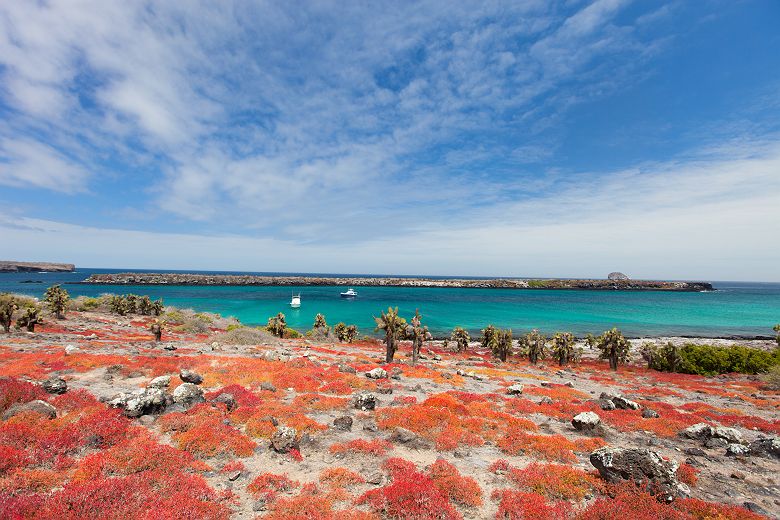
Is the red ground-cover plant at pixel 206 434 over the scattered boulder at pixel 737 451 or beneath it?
over

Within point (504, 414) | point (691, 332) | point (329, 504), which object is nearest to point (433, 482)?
point (329, 504)

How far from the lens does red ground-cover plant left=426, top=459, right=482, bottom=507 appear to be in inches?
417

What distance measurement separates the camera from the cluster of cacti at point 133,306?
72.1m

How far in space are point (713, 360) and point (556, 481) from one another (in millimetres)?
54375

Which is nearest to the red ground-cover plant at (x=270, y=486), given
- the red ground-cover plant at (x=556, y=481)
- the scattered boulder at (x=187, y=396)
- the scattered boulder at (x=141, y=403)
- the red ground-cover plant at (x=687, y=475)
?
the red ground-cover plant at (x=556, y=481)

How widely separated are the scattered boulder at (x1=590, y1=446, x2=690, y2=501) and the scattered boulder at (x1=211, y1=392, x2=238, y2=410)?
17363mm

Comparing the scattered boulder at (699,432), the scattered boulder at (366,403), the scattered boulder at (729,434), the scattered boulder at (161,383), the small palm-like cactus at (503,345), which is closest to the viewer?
the scattered boulder at (729,434)

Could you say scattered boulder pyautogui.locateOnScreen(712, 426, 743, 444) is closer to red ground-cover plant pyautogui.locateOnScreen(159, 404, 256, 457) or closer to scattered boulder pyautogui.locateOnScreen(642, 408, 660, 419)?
scattered boulder pyautogui.locateOnScreen(642, 408, 660, 419)

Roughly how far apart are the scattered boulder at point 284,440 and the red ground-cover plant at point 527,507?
26.7 ft

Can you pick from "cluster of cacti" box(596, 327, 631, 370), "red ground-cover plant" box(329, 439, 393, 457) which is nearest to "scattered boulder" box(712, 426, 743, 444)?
"red ground-cover plant" box(329, 439, 393, 457)

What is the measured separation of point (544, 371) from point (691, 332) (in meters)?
69.8

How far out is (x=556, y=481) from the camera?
1159cm

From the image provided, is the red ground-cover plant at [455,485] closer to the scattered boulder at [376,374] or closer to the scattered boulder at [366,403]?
the scattered boulder at [366,403]

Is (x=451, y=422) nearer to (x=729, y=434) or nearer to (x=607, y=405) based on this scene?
(x=607, y=405)
